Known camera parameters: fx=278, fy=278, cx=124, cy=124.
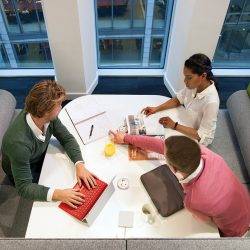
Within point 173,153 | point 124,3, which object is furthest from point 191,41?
point 173,153

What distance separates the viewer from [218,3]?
2.40 m

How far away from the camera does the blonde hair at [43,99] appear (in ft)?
4.83

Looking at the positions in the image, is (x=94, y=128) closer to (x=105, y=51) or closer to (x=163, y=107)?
(x=163, y=107)

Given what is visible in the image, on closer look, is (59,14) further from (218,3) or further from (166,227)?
(166,227)

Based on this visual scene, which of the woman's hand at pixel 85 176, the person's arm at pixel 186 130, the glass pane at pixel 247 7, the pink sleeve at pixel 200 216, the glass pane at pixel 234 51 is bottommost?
the glass pane at pixel 234 51

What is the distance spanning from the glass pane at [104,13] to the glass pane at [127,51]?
0.27 metres

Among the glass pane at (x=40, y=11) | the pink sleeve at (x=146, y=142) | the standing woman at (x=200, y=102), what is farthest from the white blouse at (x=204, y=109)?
the glass pane at (x=40, y=11)

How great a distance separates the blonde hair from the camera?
147 cm

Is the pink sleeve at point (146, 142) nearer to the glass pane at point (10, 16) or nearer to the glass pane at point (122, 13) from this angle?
the glass pane at point (122, 13)

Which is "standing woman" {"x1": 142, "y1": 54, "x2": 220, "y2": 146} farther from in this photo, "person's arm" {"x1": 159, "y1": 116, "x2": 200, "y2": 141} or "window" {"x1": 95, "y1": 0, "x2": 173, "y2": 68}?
"window" {"x1": 95, "y1": 0, "x2": 173, "y2": 68}

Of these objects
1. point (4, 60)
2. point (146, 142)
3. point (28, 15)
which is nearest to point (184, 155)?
point (146, 142)

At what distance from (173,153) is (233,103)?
4.24ft

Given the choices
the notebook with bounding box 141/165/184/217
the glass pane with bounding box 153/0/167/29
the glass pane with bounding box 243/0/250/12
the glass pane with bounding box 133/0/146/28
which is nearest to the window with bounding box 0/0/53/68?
the glass pane with bounding box 133/0/146/28

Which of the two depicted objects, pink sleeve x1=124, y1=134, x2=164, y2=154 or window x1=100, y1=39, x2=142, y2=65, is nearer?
pink sleeve x1=124, y1=134, x2=164, y2=154
